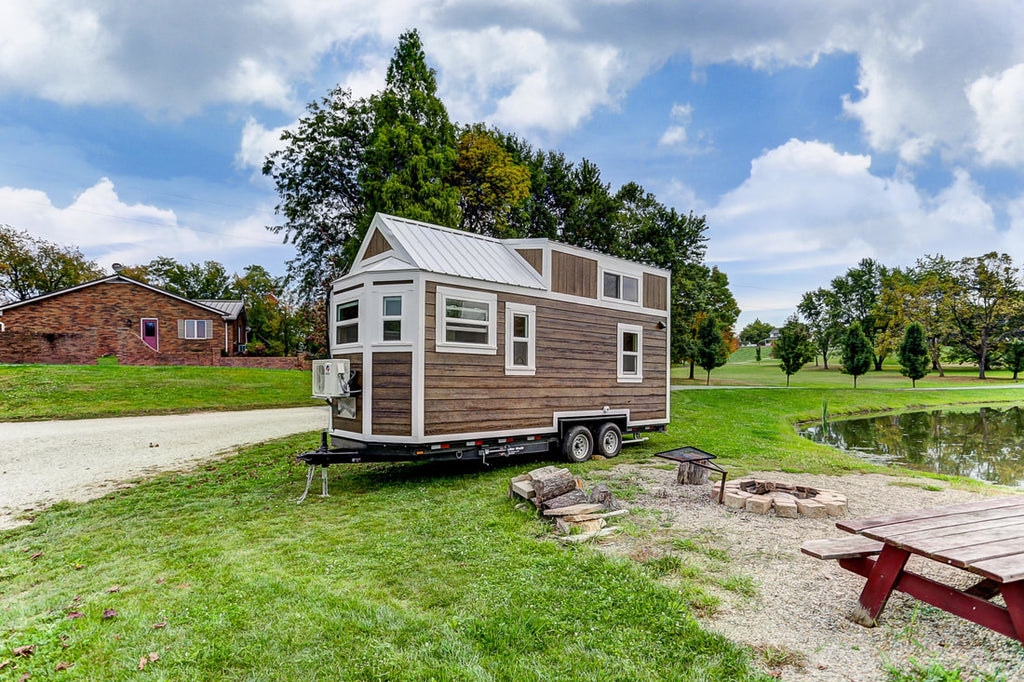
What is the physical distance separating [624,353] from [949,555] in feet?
25.4

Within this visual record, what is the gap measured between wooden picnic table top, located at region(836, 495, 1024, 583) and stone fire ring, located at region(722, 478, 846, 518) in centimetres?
196

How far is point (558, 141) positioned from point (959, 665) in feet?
92.2

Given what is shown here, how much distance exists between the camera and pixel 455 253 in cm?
820

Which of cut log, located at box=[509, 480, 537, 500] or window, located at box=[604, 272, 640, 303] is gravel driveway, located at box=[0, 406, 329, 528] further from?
window, located at box=[604, 272, 640, 303]

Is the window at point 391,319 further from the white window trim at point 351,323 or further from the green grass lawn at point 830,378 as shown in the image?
the green grass lawn at point 830,378

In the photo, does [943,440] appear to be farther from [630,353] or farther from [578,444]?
[578,444]

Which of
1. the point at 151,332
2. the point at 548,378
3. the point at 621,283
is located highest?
the point at 621,283

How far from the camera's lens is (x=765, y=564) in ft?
13.3

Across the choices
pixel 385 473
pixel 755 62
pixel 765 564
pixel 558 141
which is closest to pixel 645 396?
pixel 385 473

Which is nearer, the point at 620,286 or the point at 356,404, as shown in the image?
the point at 356,404

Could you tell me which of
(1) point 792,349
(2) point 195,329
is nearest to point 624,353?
(1) point 792,349

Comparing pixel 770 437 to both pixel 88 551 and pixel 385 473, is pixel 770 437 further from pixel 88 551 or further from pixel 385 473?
pixel 88 551

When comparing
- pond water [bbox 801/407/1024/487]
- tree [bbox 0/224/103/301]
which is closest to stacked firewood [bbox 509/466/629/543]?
pond water [bbox 801/407/1024/487]

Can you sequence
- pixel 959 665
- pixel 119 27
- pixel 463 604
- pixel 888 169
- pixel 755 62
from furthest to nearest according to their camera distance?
pixel 888 169, pixel 755 62, pixel 119 27, pixel 463 604, pixel 959 665
